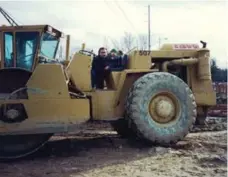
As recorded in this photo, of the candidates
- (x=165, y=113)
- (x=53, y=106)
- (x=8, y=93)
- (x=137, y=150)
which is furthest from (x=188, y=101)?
(x=8, y=93)

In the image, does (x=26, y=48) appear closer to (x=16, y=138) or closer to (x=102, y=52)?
(x=102, y=52)

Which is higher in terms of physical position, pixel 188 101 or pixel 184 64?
pixel 184 64

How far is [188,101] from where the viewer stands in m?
7.93

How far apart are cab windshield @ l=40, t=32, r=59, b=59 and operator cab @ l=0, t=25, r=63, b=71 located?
0.11 feet

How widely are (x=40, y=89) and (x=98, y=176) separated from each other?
78.0 inches

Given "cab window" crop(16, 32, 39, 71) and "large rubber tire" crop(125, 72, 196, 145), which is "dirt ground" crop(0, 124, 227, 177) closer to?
"large rubber tire" crop(125, 72, 196, 145)

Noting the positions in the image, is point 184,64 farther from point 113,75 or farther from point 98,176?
point 98,176

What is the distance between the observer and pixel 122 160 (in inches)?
266

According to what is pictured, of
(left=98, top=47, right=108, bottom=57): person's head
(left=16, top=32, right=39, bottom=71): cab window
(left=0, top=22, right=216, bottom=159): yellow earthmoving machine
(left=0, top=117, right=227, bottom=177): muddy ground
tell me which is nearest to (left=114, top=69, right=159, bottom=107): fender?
(left=0, top=22, right=216, bottom=159): yellow earthmoving machine

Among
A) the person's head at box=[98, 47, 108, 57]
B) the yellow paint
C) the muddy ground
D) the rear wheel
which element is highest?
the person's head at box=[98, 47, 108, 57]

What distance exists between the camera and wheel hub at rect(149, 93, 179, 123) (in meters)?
7.77

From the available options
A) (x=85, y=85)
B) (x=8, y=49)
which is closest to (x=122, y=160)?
(x=85, y=85)

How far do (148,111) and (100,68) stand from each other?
125 centimetres

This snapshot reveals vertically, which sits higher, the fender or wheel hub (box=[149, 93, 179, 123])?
the fender
